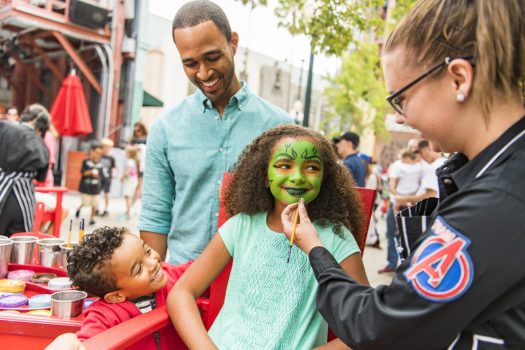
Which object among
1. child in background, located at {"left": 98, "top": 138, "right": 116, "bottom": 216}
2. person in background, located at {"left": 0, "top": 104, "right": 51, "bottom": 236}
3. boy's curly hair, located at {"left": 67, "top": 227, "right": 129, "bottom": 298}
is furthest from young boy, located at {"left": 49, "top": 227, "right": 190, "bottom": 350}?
child in background, located at {"left": 98, "top": 138, "right": 116, "bottom": 216}

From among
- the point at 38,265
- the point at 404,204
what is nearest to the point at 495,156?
the point at 38,265

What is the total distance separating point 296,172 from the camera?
163 cm

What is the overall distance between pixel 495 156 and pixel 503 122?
7 cm

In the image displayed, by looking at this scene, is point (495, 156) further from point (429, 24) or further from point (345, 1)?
point (345, 1)

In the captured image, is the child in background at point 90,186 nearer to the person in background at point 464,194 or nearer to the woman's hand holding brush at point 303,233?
the woman's hand holding brush at point 303,233

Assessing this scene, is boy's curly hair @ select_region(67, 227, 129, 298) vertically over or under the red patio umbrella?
under

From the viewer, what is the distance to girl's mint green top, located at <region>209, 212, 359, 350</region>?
1.57m

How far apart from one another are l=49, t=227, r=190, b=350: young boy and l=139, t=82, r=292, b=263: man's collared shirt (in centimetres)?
39

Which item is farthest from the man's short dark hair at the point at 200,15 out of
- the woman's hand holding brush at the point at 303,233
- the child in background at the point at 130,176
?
the child in background at the point at 130,176

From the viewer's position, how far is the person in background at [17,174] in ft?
11.8

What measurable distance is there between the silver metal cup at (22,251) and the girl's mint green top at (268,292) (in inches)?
43.2

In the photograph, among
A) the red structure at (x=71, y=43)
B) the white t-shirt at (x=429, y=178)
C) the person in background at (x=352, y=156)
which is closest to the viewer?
the white t-shirt at (x=429, y=178)

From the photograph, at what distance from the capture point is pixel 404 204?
5.76 m

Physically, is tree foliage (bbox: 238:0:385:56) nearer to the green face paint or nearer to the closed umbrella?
the green face paint
